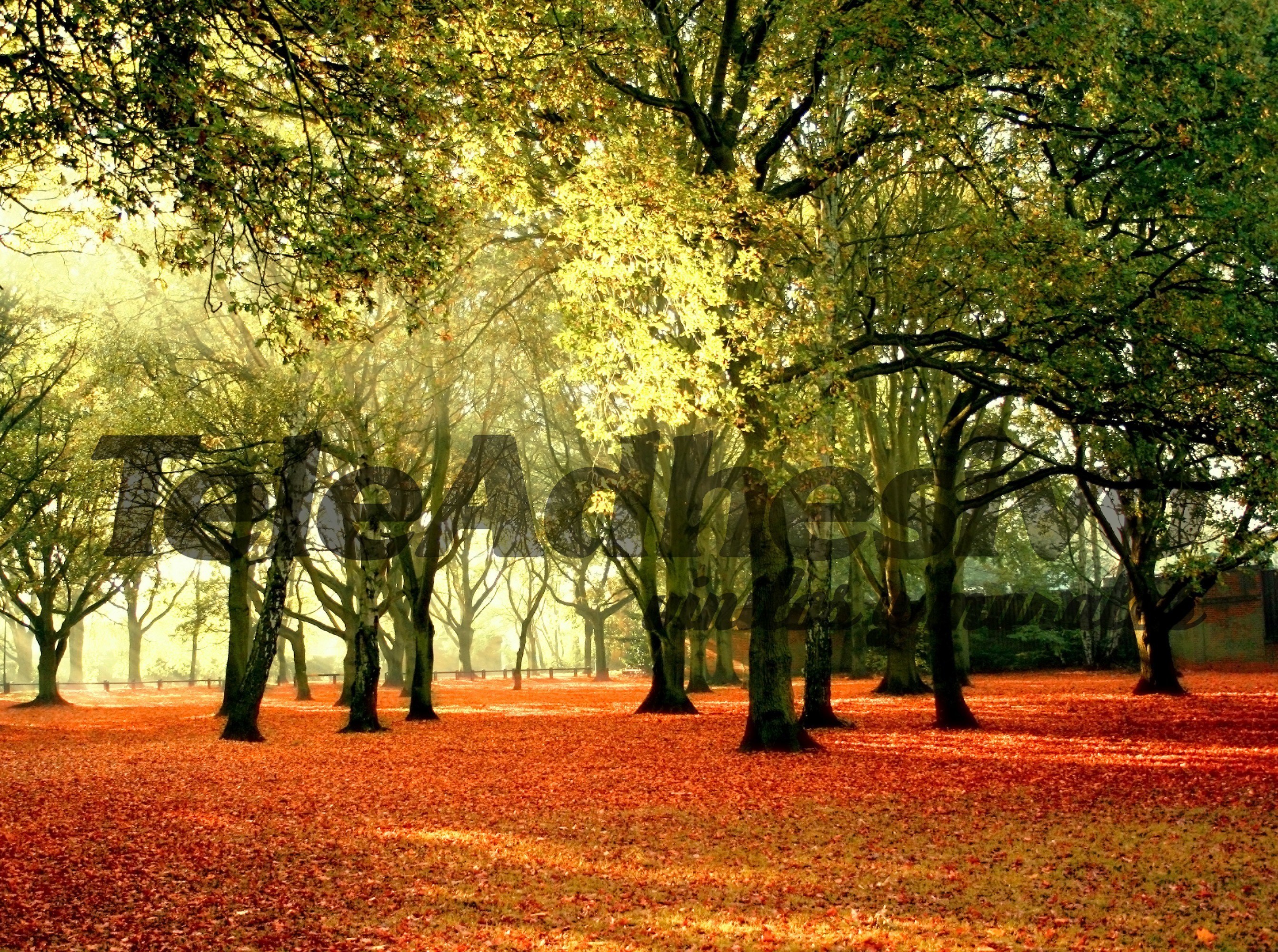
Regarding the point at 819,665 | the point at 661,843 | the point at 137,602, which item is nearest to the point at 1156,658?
the point at 819,665

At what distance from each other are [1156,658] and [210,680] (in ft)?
165

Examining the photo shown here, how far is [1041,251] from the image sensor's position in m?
13.0

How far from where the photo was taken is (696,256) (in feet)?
41.6

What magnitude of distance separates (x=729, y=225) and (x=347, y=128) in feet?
23.2

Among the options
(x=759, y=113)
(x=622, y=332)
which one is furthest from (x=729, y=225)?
(x=759, y=113)

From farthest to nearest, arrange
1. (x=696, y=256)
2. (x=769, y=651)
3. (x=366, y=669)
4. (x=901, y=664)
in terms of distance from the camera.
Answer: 1. (x=901, y=664)
2. (x=366, y=669)
3. (x=769, y=651)
4. (x=696, y=256)

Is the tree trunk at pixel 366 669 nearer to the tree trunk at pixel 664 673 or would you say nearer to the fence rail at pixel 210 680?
the tree trunk at pixel 664 673

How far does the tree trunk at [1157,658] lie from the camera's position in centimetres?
2523

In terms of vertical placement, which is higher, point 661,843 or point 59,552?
point 59,552

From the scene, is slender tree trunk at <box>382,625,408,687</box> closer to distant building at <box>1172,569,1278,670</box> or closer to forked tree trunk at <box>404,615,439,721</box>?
forked tree trunk at <box>404,615,439,721</box>

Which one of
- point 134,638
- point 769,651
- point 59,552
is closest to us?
point 769,651

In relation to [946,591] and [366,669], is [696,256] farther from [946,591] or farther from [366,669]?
[366,669]

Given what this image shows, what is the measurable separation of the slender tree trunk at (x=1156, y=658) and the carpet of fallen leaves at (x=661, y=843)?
20.7 feet

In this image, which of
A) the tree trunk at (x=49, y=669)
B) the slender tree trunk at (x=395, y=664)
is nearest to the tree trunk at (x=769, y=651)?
the tree trunk at (x=49, y=669)
